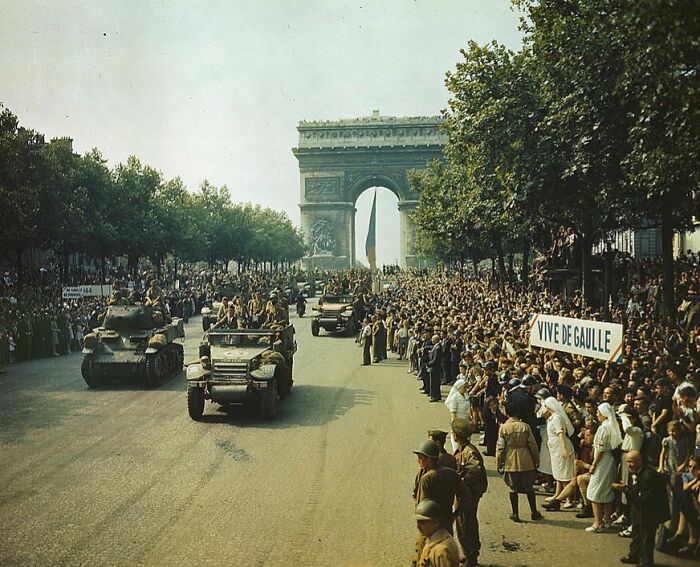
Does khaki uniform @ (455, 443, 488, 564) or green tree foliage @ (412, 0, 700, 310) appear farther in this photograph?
green tree foliage @ (412, 0, 700, 310)

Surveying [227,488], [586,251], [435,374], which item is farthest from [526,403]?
[586,251]

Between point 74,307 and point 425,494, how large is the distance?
2451 cm

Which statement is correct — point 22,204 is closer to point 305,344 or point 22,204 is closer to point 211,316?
point 211,316

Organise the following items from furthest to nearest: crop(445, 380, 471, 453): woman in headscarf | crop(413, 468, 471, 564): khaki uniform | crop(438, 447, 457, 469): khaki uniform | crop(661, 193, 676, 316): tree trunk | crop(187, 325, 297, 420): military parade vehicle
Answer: crop(661, 193, 676, 316): tree trunk → crop(187, 325, 297, 420): military parade vehicle → crop(445, 380, 471, 453): woman in headscarf → crop(438, 447, 457, 469): khaki uniform → crop(413, 468, 471, 564): khaki uniform

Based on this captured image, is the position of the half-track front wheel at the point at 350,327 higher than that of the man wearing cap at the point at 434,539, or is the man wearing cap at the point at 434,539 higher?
the man wearing cap at the point at 434,539

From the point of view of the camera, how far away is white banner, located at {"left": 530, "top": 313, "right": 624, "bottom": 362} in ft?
34.2

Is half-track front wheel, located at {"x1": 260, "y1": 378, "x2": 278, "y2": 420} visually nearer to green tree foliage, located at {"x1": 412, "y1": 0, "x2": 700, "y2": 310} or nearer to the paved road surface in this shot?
the paved road surface

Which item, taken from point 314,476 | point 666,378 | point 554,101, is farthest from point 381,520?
point 554,101

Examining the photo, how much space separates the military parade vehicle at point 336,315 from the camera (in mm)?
32094

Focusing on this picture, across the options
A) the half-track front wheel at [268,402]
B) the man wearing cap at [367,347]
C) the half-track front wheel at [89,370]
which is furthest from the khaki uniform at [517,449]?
the man wearing cap at [367,347]

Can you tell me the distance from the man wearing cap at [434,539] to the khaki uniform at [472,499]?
2313 mm

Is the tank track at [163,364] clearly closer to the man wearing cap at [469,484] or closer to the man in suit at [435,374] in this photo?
the man in suit at [435,374]

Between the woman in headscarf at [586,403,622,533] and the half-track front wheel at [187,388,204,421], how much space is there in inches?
320

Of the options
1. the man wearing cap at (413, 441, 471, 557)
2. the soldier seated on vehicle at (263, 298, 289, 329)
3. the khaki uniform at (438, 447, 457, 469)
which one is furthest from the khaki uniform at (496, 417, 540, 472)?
the soldier seated on vehicle at (263, 298, 289, 329)
